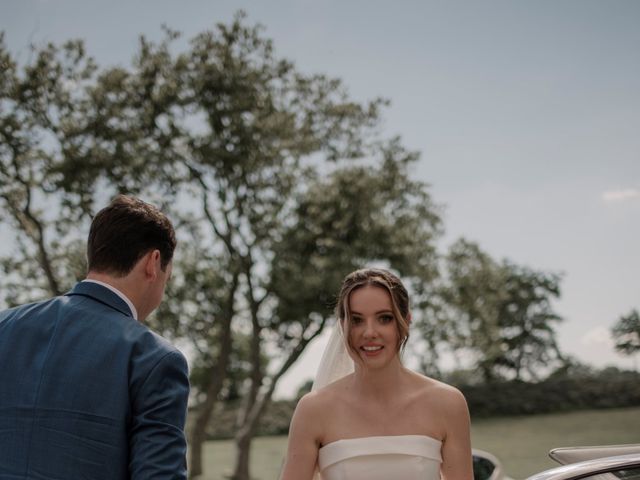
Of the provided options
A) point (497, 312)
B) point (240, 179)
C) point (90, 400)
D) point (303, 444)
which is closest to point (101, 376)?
point (90, 400)

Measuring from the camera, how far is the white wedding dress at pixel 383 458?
3537 millimetres

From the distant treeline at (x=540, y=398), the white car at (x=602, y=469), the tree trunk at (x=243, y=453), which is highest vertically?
the distant treeline at (x=540, y=398)

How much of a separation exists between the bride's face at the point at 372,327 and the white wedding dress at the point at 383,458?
39 centimetres

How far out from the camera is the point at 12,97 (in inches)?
896

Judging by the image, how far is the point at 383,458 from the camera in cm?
356

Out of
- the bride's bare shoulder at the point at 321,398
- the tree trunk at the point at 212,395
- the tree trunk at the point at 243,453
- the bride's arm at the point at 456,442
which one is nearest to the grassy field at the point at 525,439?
the tree trunk at the point at 243,453

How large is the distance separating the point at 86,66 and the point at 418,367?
980 inches

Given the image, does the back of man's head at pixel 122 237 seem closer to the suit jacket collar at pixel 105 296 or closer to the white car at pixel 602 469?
the suit jacket collar at pixel 105 296

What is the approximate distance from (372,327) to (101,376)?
1.73 m

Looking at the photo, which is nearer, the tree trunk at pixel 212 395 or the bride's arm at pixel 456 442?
the bride's arm at pixel 456 442

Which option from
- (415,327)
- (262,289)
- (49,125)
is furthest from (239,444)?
(49,125)

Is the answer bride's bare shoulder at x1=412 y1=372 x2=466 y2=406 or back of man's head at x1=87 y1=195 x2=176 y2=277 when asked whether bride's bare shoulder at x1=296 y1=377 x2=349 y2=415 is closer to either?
bride's bare shoulder at x1=412 y1=372 x2=466 y2=406

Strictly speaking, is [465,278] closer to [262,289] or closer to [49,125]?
[262,289]

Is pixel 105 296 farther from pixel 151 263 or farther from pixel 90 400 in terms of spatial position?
pixel 90 400
